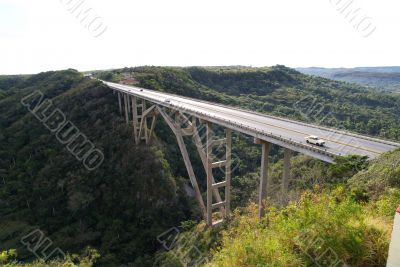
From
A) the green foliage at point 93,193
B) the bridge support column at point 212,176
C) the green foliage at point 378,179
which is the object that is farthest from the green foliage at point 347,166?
the green foliage at point 93,193

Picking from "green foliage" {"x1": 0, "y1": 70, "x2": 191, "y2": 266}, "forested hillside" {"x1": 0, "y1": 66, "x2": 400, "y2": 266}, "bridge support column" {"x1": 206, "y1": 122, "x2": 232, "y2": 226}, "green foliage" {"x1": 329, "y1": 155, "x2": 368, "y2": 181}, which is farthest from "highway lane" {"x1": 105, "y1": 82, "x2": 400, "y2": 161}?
"green foliage" {"x1": 0, "y1": 70, "x2": 191, "y2": 266}

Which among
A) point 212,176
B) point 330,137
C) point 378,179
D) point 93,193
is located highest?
point 378,179

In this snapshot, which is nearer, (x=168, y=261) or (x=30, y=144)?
(x=168, y=261)

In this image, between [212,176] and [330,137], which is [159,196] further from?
[330,137]

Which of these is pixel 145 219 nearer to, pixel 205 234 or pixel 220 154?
pixel 205 234

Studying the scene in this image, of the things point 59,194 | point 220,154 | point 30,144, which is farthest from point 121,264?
point 30,144

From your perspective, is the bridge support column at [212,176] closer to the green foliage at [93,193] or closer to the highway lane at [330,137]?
the highway lane at [330,137]

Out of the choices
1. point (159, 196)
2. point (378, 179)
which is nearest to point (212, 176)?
point (159, 196)

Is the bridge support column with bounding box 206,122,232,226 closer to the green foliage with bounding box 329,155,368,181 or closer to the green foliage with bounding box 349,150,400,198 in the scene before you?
the green foliage with bounding box 329,155,368,181
